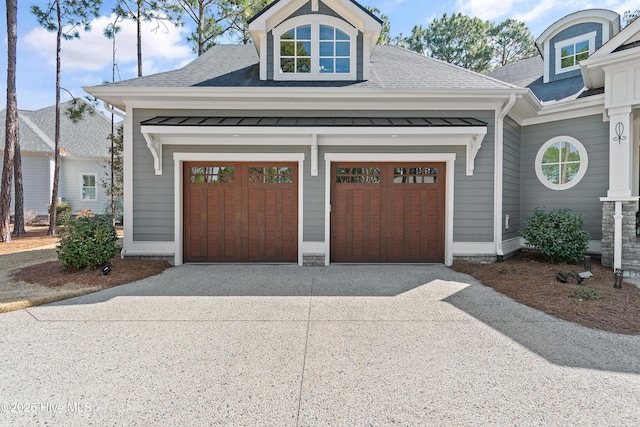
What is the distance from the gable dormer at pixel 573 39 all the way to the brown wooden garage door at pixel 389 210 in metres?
6.04

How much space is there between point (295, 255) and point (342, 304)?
2848 millimetres

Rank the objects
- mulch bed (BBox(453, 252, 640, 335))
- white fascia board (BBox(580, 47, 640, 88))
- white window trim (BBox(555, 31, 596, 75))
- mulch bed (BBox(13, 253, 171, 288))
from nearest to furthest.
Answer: mulch bed (BBox(453, 252, 640, 335)) → mulch bed (BBox(13, 253, 171, 288)) → white fascia board (BBox(580, 47, 640, 88)) → white window trim (BBox(555, 31, 596, 75))

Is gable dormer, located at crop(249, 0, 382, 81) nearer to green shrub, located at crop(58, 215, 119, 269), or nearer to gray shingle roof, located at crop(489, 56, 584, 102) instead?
green shrub, located at crop(58, 215, 119, 269)

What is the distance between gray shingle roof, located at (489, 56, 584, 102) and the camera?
8692 mm

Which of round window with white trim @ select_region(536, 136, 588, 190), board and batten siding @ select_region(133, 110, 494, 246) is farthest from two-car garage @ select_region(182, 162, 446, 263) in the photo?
round window with white trim @ select_region(536, 136, 588, 190)

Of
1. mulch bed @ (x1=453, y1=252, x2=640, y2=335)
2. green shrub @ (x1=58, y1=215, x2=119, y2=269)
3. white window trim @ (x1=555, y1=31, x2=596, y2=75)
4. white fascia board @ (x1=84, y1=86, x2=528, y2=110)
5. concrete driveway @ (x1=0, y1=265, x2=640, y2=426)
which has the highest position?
white window trim @ (x1=555, y1=31, x2=596, y2=75)

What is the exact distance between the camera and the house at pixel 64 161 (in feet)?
51.5

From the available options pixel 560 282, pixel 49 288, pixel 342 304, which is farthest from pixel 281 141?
pixel 560 282

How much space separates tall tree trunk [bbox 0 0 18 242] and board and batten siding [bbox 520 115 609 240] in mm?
14815

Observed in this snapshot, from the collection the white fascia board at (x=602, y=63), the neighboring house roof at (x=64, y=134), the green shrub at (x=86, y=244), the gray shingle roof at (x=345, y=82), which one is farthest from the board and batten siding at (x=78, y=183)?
the white fascia board at (x=602, y=63)

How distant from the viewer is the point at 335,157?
275 inches

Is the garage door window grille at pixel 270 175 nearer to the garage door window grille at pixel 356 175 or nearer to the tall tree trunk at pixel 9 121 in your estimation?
the garage door window grille at pixel 356 175

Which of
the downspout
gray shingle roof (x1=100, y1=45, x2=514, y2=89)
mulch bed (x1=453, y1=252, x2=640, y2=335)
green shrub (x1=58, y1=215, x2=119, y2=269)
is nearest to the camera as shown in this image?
mulch bed (x1=453, y1=252, x2=640, y2=335)

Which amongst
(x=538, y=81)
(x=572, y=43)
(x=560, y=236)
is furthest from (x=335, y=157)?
(x=572, y=43)
